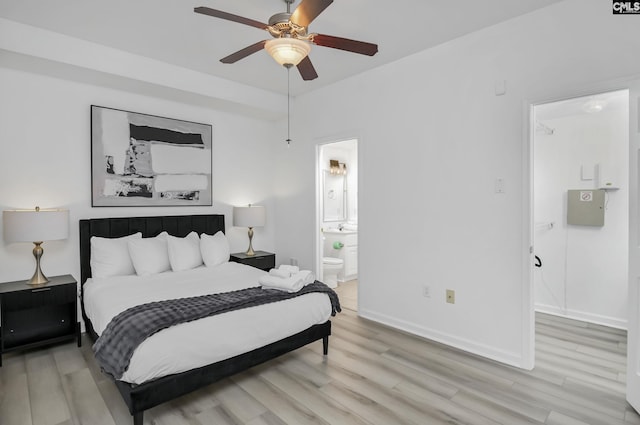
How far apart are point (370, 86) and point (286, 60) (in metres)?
1.84

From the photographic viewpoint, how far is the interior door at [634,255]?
2.26 metres

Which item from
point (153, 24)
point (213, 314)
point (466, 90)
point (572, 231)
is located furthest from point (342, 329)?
point (153, 24)

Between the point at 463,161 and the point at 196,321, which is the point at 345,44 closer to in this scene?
the point at 463,161

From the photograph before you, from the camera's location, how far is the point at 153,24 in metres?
2.93

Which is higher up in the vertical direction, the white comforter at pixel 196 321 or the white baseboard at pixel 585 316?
the white comforter at pixel 196 321

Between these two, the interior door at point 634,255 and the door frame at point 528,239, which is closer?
the interior door at point 634,255

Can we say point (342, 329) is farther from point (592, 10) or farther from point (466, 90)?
point (592, 10)

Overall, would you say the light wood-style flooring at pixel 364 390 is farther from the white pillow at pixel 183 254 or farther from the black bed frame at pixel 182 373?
the white pillow at pixel 183 254

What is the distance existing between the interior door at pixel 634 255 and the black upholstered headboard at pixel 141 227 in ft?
13.6

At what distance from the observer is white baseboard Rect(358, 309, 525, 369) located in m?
2.91

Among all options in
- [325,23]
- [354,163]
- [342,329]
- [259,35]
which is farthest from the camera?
[354,163]

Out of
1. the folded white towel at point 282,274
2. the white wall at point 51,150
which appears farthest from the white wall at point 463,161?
the white wall at point 51,150

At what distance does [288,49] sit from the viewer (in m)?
2.26

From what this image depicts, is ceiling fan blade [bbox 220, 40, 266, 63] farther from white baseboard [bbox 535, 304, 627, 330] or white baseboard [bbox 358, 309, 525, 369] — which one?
white baseboard [bbox 535, 304, 627, 330]
